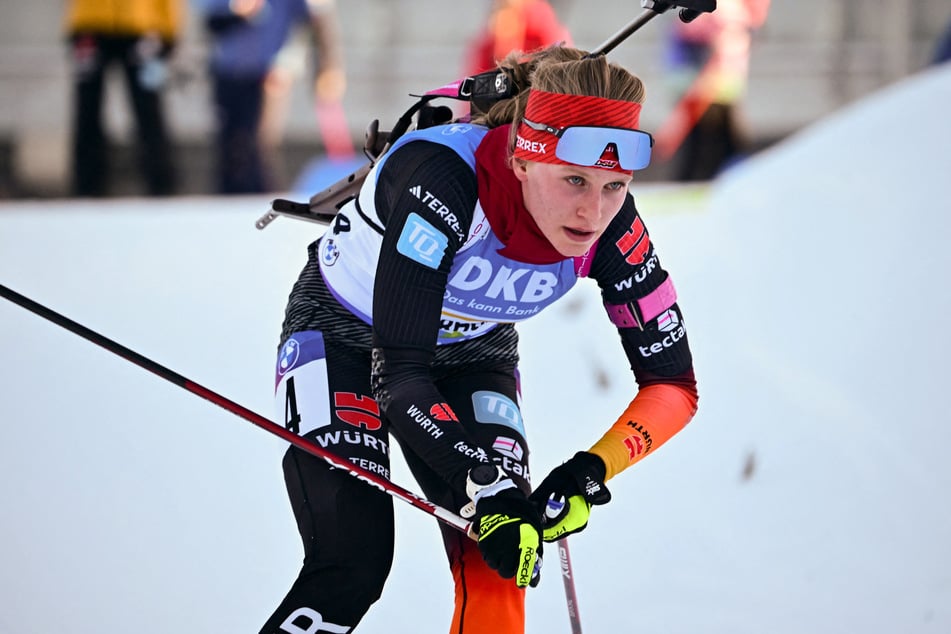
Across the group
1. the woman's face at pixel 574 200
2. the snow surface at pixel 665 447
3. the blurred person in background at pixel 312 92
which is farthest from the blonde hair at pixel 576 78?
the blurred person in background at pixel 312 92

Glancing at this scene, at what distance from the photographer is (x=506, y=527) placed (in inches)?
77.4

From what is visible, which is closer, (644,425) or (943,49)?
(644,425)

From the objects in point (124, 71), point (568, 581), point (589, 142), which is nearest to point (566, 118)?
point (589, 142)

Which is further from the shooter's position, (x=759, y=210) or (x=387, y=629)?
(x=759, y=210)

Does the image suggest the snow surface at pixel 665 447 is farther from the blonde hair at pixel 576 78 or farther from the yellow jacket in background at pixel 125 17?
the blonde hair at pixel 576 78

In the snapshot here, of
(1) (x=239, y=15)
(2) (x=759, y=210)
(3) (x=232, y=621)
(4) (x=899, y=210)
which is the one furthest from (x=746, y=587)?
(1) (x=239, y=15)

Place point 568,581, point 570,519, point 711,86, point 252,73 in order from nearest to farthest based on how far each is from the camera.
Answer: point 570,519
point 568,581
point 252,73
point 711,86

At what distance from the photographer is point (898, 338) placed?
432cm

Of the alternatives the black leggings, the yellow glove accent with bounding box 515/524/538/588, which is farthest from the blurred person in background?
the yellow glove accent with bounding box 515/524/538/588

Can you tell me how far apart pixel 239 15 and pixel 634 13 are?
294 centimetres

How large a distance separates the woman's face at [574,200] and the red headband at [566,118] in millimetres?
18

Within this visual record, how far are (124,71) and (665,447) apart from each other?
163 inches

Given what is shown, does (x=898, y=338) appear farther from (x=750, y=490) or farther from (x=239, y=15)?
(x=239, y=15)

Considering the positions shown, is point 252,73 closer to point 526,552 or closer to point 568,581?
point 568,581
